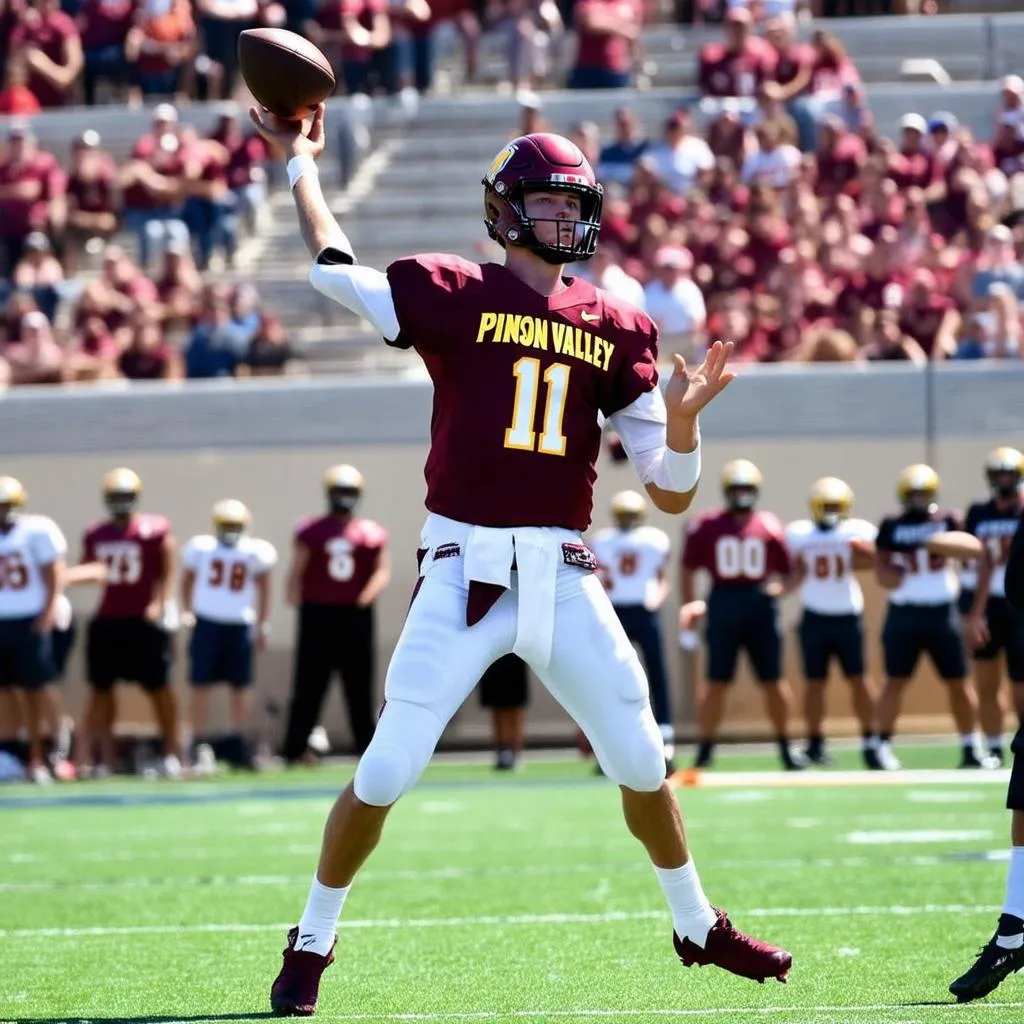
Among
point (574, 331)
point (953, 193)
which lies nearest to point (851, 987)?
point (574, 331)

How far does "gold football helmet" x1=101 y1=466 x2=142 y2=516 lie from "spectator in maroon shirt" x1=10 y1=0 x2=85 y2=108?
711 cm

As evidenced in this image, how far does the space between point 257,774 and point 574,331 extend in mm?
9516

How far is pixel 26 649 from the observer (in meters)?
13.4

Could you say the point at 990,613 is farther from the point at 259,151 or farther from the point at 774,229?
the point at 259,151

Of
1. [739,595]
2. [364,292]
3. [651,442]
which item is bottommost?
[739,595]

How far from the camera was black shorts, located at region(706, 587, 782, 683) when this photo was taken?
43.2 feet

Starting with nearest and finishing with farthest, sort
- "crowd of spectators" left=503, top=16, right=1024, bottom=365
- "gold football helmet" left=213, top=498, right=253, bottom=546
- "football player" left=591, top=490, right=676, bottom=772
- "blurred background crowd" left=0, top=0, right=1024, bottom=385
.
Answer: "football player" left=591, top=490, right=676, bottom=772 < "gold football helmet" left=213, top=498, right=253, bottom=546 < "crowd of spectators" left=503, top=16, right=1024, bottom=365 < "blurred background crowd" left=0, top=0, right=1024, bottom=385

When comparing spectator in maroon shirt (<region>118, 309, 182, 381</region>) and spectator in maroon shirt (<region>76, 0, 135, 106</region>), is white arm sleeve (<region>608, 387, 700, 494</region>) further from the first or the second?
spectator in maroon shirt (<region>76, 0, 135, 106</region>)

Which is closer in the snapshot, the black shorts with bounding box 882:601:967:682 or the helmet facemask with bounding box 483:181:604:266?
the helmet facemask with bounding box 483:181:604:266

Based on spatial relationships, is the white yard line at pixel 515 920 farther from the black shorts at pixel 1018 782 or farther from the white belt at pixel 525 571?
the white belt at pixel 525 571

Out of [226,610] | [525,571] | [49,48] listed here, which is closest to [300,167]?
[525,571]

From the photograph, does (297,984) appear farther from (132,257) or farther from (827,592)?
(132,257)

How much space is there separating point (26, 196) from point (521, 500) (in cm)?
1399

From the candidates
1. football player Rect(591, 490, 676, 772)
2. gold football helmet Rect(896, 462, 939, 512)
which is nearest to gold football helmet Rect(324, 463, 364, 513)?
football player Rect(591, 490, 676, 772)
